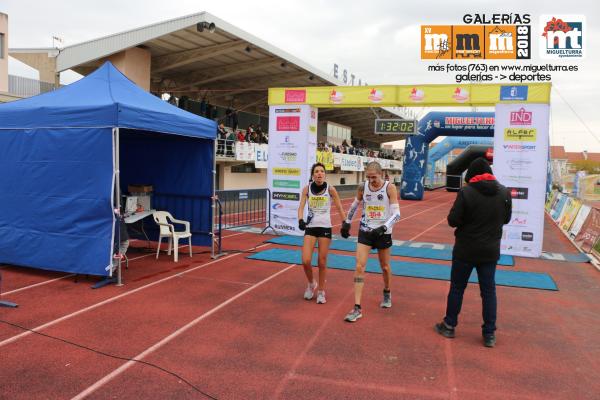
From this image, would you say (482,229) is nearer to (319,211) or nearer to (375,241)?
(375,241)

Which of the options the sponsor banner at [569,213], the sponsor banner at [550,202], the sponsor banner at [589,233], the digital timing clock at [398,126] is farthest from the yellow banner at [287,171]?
the sponsor banner at [550,202]

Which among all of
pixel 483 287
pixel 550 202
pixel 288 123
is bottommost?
pixel 483 287

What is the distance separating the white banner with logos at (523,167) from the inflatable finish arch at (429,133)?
14.2m

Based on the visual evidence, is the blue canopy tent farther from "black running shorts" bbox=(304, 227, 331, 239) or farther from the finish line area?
"black running shorts" bbox=(304, 227, 331, 239)

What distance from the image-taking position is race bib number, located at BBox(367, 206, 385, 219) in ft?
17.6

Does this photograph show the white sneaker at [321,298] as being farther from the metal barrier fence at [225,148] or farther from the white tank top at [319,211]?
the metal barrier fence at [225,148]

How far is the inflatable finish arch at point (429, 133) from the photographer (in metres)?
23.8

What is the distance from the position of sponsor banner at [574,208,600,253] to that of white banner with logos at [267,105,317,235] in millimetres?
7254

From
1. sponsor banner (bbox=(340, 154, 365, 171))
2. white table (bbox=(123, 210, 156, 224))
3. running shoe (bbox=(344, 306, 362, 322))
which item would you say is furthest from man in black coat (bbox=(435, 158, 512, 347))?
sponsor banner (bbox=(340, 154, 365, 171))

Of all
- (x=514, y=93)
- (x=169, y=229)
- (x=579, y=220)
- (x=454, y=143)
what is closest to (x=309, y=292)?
(x=169, y=229)

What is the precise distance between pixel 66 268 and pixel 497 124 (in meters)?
9.22

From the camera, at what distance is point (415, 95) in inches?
439

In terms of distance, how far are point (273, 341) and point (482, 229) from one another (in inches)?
96.5

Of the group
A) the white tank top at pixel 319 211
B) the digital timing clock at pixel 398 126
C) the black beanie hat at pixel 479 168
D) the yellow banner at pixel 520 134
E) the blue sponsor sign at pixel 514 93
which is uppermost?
the digital timing clock at pixel 398 126
